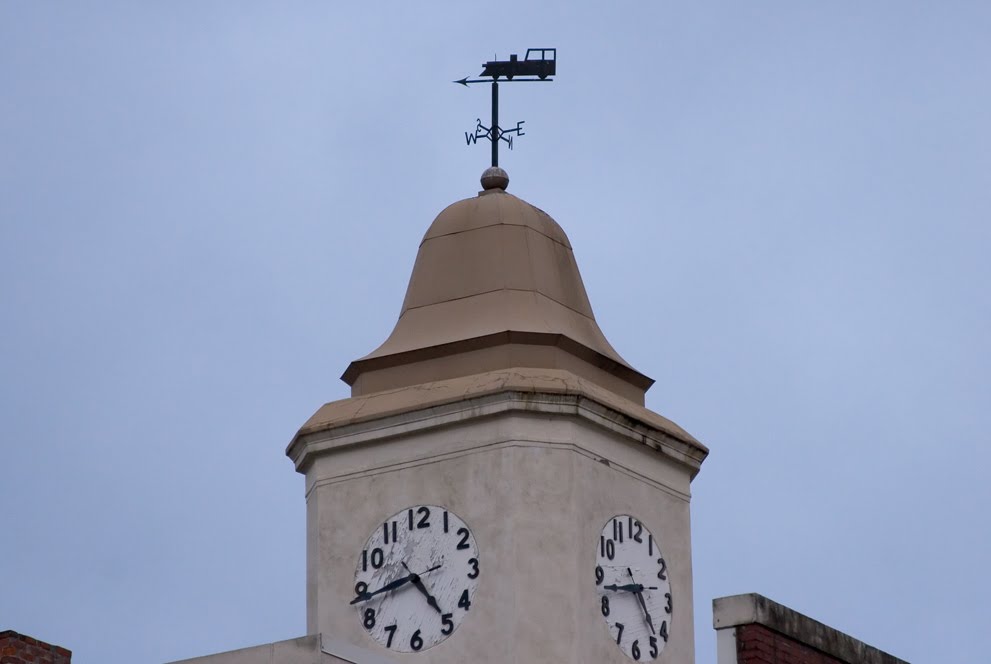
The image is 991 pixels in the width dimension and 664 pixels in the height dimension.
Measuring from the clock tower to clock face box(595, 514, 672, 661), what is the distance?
2cm

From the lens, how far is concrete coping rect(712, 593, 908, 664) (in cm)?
3394

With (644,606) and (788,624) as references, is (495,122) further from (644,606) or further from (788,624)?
(788,624)

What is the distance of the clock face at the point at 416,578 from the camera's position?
38.1 metres

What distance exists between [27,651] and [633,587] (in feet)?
33.5

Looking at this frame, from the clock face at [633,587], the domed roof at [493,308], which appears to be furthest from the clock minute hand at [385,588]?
the domed roof at [493,308]

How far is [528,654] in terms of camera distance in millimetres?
37438

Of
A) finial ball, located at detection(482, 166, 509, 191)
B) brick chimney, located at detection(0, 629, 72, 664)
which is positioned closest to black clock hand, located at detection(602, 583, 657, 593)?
finial ball, located at detection(482, 166, 509, 191)

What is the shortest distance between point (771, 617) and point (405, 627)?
5624 mm

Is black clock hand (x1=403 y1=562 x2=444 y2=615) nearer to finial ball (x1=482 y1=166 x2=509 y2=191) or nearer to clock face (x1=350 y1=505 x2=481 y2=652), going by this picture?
clock face (x1=350 y1=505 x2=481 y2=652)

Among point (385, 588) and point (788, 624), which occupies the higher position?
point (385, 588)

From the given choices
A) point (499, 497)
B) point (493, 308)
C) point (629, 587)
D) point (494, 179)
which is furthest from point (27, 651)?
point (494, 179)

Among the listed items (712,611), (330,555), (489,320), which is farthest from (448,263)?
(712,611)

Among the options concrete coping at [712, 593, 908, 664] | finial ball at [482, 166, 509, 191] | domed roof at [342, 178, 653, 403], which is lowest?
concrete coping at [712, 593, 908, 664]

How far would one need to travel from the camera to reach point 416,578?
38.4 meters
